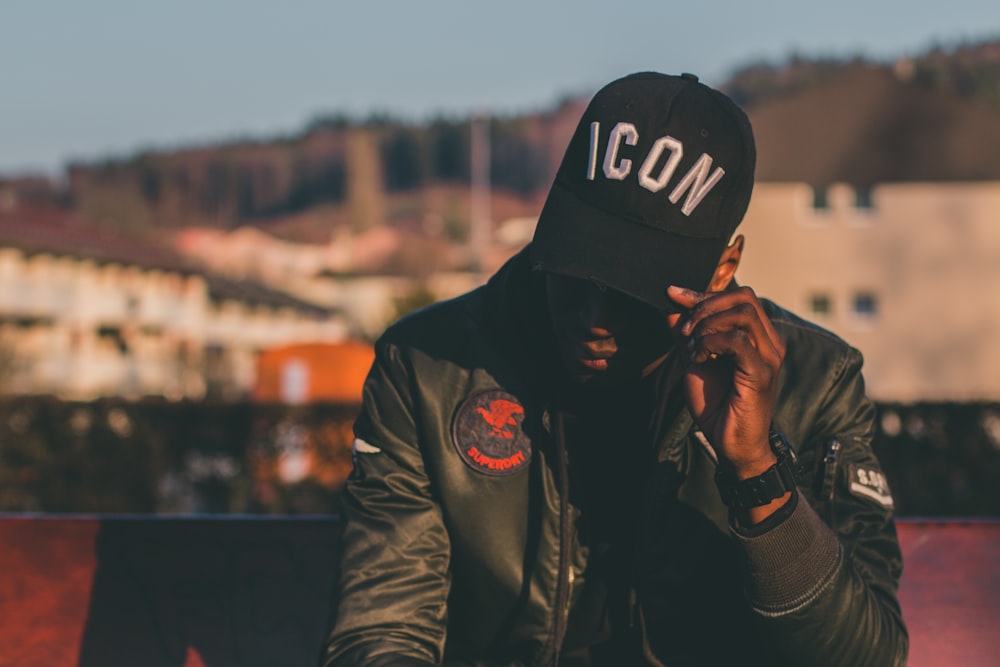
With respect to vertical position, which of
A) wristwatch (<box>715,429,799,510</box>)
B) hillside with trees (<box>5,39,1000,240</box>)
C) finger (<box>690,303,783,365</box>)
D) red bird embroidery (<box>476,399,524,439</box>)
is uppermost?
finger (<box>690,303,783,365</box>)

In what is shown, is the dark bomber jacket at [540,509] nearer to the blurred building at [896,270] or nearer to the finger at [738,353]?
the finger at [738,353]

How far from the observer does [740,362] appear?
205cm

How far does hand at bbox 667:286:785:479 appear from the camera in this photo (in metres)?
2.04

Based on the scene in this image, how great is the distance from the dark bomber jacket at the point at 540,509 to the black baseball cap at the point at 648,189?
29 cm

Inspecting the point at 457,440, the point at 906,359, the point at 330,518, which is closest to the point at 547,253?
the point at 457,440

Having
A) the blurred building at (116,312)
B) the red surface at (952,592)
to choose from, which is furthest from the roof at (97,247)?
the red surface at (952,592)

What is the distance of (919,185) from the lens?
5006 centimetres

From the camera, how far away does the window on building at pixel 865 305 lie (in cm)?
5072

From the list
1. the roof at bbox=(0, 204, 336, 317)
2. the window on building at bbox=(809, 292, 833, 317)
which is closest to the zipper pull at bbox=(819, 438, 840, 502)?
the window on building at bbox=(809, 292, 833, 317)

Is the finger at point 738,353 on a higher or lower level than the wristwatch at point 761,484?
higher

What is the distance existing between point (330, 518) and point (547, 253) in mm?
1706

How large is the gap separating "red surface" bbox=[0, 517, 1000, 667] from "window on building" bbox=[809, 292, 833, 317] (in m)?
47.8

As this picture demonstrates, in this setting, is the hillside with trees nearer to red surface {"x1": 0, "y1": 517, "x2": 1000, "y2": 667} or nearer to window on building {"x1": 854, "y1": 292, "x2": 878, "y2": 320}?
window on building {"x1": 854, "y1": 292, "x2": 878, "y2": 320}

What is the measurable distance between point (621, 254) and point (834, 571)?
0.58m
